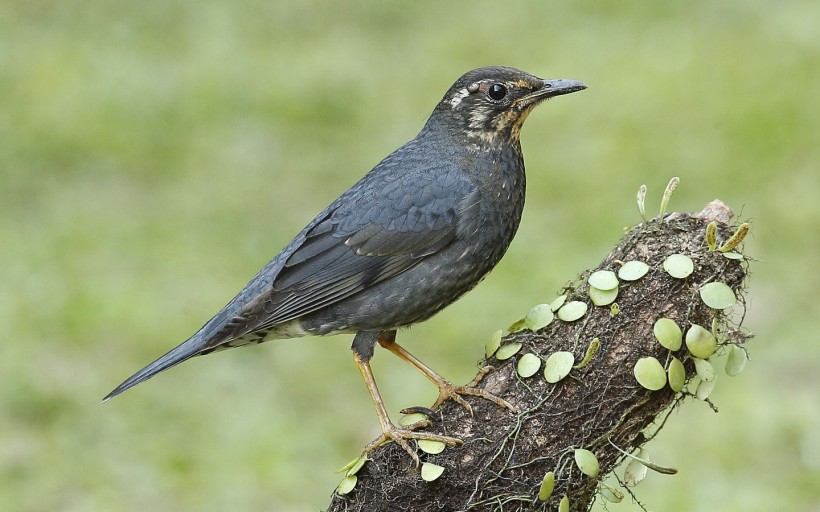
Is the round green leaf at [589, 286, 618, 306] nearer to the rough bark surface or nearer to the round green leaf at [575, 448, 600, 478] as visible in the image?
the rough bark surface

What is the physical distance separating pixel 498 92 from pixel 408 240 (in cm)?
72

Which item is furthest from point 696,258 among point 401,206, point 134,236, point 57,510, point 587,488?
point 134,236

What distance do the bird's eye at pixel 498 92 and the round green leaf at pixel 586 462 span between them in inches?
67.2

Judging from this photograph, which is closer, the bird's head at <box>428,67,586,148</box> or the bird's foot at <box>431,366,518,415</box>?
the bird's foot at <box>431,366,518,415</box>

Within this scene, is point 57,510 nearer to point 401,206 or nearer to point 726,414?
point 401,206

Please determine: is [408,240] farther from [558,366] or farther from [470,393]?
[558,366]

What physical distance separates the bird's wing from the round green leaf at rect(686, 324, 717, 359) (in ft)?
4.11

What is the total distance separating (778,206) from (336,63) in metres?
4.99

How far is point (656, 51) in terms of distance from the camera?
11781 millimetres

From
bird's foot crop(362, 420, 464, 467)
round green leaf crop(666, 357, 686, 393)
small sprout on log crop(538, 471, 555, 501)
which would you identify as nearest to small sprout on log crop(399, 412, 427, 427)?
bird's foot crop(362, 420, 464, 467)

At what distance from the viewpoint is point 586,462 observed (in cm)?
344

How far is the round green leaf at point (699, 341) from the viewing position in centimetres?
346

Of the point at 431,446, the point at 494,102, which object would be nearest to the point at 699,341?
the point at 431,446

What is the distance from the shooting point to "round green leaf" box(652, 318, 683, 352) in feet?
11.3
